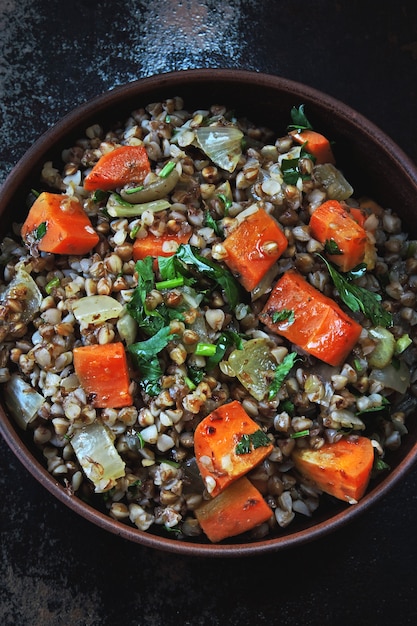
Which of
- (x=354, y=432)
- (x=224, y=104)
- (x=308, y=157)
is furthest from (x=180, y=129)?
(x=354, y=432)

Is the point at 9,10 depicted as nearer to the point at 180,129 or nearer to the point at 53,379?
the point at 180,129

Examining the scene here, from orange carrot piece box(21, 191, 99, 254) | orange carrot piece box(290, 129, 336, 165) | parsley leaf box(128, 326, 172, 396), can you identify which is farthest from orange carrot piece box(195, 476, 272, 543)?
orange carrot piece box(290, 129, 336, 165)

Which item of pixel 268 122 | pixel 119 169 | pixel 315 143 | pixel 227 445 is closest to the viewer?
pixel 227 445

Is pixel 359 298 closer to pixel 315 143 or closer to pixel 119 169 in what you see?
pixel 315 143

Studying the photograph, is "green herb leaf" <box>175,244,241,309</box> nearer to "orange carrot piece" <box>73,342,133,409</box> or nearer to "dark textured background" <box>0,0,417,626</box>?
"orange carrot piece" <box>73,342,133,409</box>


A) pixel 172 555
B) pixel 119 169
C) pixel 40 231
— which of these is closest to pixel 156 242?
pixel 119 169
